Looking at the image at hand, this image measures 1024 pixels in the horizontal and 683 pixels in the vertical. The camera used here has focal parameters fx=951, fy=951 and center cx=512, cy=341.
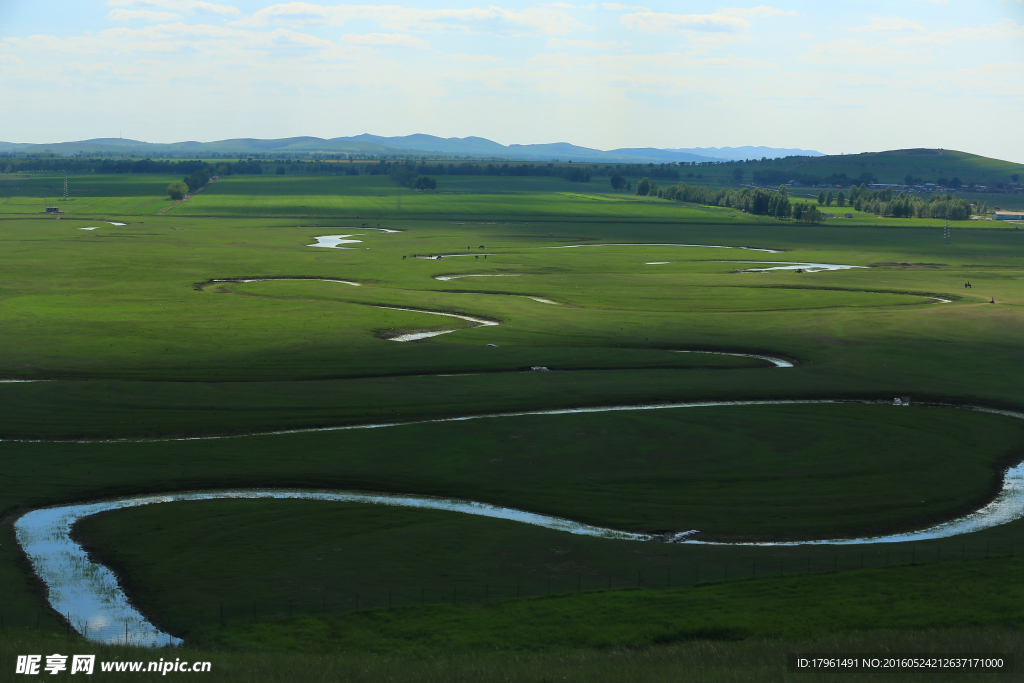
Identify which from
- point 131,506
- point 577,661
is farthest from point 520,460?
point 577,661

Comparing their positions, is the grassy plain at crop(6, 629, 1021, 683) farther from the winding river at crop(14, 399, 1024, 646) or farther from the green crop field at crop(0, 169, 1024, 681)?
the winding river at crop(14, 399, 1024, 646)

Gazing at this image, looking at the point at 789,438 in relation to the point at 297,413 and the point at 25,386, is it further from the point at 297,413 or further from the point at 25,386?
the point at 25,386

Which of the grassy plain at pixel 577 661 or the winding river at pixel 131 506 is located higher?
the grassy plain at pixel 577 661

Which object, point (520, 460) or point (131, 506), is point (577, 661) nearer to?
point (520, 460)

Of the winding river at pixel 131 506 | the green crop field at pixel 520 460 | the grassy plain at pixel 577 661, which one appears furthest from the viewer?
the winding river at pixel 131 506

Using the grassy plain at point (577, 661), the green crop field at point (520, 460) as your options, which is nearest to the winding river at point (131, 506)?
the green crop field at point (520, 460)

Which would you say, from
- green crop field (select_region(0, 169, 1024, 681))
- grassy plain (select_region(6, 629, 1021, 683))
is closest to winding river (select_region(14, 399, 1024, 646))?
green crop field (select_region(0, 169, 1024, 681))

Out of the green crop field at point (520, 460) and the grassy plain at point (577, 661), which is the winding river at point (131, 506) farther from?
the grassy plain at point (577, 661)

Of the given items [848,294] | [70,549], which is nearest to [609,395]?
[70,549]

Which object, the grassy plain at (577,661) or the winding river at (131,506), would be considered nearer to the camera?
the grassy plain at (577,661)

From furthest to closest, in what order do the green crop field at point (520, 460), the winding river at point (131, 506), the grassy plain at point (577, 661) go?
the winding river at point (131, 506)
the green crop field at point (520, 460)
the grassy plain at point (577, 661)
